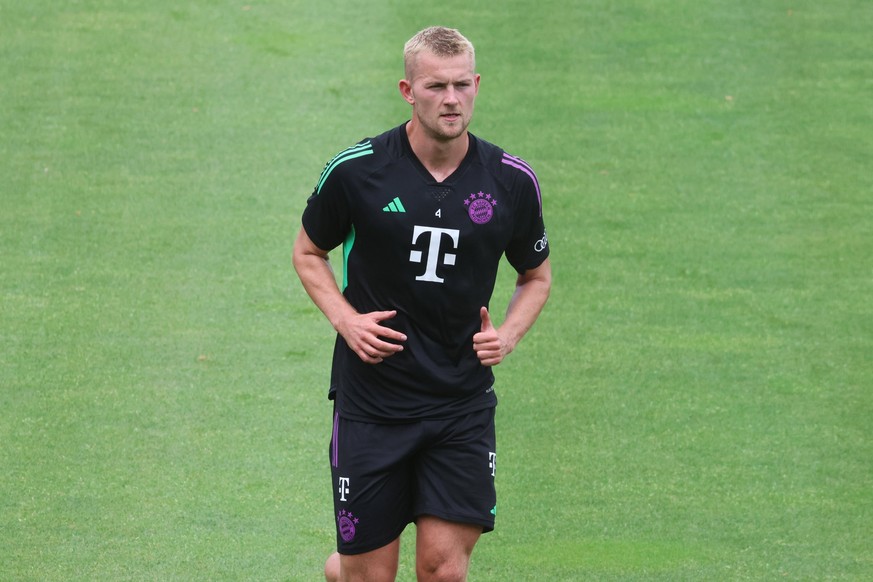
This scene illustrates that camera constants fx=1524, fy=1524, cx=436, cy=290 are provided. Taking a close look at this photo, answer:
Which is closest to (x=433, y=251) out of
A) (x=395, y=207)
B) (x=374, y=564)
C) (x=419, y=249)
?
(x=419, y=249)

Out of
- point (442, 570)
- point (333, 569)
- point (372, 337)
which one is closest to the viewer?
point (372, 337)

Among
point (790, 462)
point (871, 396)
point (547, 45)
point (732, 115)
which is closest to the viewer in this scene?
point (790, 462)

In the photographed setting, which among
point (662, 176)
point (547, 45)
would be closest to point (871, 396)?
point (662, 176)

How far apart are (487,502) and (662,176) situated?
15.5 feet

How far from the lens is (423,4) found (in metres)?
11.0

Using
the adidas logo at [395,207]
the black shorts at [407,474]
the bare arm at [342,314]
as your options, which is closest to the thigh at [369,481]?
the black shorts at [407,474]

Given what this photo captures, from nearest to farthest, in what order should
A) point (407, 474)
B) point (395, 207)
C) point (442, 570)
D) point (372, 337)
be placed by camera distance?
point (372, 337) < point (395, 207) < point (442, 570) < point (407, 474)

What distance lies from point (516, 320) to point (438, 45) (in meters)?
1.00

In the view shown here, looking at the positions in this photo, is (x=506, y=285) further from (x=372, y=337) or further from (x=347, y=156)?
(x=372, y=337)

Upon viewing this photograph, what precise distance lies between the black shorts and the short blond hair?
1215 millimetres

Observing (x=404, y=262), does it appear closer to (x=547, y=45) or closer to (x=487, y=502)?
(x=487, y=502)

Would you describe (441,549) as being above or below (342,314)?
below

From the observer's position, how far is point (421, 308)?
5117mm

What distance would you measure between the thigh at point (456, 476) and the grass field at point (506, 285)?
3.83 feet
